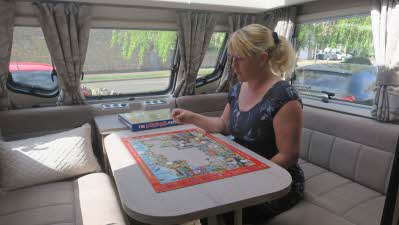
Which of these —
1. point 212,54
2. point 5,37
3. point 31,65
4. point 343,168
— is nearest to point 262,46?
point 343,168

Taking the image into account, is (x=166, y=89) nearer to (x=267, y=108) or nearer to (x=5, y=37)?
(x=5, y=37)

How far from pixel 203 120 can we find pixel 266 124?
0.53 m

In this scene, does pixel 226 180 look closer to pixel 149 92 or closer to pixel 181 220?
pixel 181 220

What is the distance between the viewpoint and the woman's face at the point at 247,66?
1.59 meters

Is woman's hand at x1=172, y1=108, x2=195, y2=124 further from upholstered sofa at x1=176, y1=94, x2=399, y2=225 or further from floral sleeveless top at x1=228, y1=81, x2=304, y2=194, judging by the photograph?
upholstered sofa at x1=176, y1=94, x2=399, y2=225

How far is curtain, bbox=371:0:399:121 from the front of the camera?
198 centimetres

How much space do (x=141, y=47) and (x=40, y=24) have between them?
101 cm

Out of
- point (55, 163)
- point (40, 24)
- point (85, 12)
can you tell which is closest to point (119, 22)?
point (85, 12)

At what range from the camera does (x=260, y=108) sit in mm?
1551

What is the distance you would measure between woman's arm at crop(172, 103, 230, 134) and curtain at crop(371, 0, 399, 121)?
3.94 feet

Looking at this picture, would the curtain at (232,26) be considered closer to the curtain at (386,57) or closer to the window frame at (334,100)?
the window frame at (334,100)

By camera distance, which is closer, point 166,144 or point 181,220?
point 181,220

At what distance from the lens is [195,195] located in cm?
109

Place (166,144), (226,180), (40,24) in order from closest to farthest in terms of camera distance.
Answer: (226,180) → (166,144) → (40,24)
